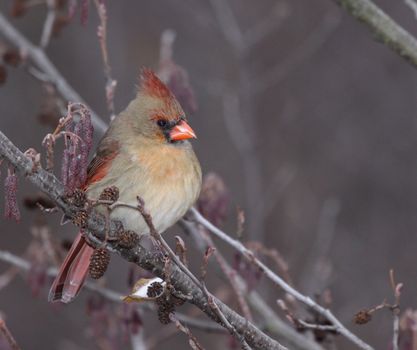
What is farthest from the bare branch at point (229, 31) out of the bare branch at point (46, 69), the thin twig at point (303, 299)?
the thin twig at point (303, 299)

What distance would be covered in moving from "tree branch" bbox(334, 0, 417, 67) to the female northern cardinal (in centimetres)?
81

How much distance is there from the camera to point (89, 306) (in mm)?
3777

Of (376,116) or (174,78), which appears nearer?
(174,78)

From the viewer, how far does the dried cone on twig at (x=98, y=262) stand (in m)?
2.41

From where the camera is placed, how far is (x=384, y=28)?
3.51m

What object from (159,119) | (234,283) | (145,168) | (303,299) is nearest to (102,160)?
(145,168)

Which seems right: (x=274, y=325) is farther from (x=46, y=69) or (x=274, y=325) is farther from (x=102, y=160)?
(x=46, y=69)

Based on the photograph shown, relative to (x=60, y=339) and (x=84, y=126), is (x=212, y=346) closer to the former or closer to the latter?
(x=60, y=339)

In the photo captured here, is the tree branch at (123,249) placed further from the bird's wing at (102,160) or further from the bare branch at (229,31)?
the bare branch at (229,31)

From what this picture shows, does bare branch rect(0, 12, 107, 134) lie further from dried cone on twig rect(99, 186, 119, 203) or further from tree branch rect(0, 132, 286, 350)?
dried cone on twig rect(99, 186, 119, 203)

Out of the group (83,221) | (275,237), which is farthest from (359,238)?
(83,221)

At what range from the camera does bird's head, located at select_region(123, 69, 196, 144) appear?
3.56 metres

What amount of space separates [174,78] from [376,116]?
165 inches

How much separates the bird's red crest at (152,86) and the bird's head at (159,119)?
0.01 meters
